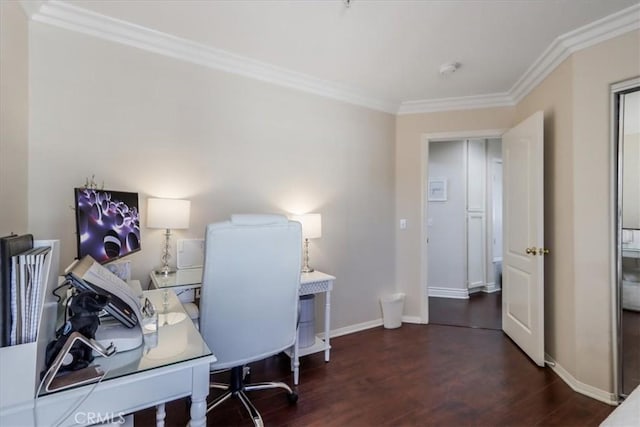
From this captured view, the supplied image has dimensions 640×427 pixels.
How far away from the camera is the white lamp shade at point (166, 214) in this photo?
2078 millimetres

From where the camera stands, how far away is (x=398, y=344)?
2.90m

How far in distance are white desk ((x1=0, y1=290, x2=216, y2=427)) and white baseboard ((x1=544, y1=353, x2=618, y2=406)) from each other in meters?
2.50

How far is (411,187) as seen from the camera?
11.5ft

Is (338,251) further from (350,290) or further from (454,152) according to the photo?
(454,152)

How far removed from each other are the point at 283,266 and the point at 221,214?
114cm

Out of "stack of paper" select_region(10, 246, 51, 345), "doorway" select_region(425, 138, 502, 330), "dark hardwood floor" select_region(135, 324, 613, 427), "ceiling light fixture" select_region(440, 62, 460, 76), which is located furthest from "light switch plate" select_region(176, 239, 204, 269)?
"doorway" select_region(425, 138, 502, 330)

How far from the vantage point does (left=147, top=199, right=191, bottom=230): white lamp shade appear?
2.08 meters

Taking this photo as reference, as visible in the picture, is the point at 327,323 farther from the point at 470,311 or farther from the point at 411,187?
the point at 470,311

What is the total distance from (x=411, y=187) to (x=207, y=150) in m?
2.22

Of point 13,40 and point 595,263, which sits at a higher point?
point 13,40

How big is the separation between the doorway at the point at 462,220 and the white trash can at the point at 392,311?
122 cm

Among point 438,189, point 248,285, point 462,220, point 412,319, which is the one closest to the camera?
point 248,285

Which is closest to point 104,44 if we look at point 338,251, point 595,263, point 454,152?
point 338,251

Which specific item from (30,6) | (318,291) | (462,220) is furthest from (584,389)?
(30,6)
